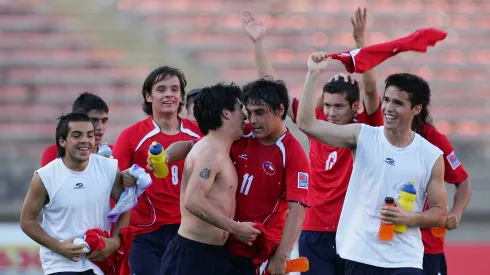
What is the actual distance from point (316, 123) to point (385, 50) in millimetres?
654

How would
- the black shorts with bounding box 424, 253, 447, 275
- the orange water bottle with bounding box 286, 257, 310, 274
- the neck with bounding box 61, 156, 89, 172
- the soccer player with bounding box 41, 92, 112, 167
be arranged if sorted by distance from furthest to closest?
1. the soccer player with bounding box 41, 92, 112, 167
2. the black shorts with bounding box 424, 253, 447, 275
3. the neck with bounding box 61, 156, 89, 172
4. the orange water bottle with bounding box 286, 257, 310, 274

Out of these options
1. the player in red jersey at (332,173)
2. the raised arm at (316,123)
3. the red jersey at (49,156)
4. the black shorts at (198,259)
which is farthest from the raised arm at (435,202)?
the red jersey at (49,156)

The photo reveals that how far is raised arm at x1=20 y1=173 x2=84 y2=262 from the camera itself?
646 centimetres

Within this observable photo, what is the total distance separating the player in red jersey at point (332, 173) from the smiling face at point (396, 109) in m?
0.91

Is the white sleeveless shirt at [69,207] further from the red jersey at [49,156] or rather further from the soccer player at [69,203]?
the red jersey at [49,156]

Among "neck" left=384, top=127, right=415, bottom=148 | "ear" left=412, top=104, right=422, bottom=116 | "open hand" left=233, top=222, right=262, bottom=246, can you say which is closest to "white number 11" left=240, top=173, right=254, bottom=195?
"open hand" left=233, top=222, right=262, bottom=246

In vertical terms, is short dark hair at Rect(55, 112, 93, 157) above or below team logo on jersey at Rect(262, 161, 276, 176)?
above

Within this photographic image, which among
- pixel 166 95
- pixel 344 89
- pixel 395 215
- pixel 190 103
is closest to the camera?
pixel 395 215

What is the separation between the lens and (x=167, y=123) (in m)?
7.68

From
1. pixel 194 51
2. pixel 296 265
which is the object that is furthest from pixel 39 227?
pixel 194 51

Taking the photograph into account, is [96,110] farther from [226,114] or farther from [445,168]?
[445,168]

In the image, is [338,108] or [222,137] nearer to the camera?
[222,137]

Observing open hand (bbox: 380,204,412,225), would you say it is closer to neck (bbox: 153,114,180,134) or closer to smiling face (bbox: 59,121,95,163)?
smiling face (bbox: 59,121,95,163)

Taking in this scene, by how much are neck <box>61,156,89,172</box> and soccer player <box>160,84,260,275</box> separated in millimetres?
956
